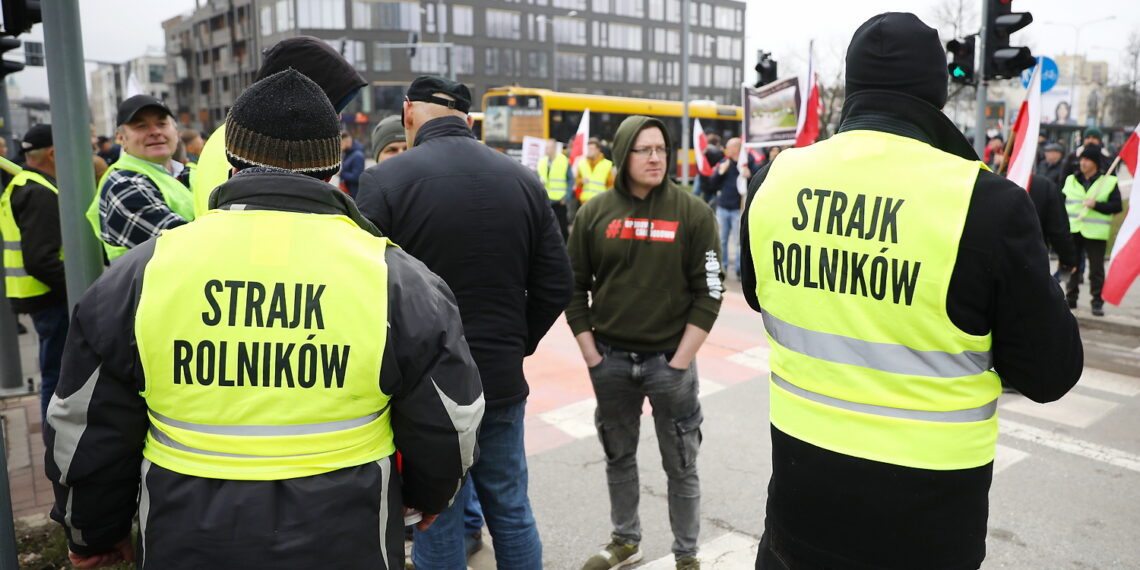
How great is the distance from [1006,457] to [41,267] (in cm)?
584

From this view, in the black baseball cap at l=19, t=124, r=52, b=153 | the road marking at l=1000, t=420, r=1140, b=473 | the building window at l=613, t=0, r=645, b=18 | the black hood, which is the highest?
the building window at l=613, t=0, r=645, b=18

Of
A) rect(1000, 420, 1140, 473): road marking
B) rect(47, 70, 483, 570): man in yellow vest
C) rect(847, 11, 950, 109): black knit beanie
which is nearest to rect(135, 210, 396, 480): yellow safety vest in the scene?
rect(47, 70, 483, 570): man in yellow vest

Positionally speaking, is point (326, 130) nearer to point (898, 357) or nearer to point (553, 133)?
point (898, 357)

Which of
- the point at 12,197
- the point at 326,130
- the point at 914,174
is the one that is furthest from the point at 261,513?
the point at 12,197

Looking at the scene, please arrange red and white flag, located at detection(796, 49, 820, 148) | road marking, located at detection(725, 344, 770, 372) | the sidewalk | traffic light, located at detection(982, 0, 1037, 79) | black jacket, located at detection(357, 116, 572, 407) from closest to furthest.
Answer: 1. black jacket, located at detection(357, 116, 572, 407)
2. the sidewalk
3. road marking, located at detection(725, 344, 770, 372)
4. traffic light, located at detection(982, 0, 1037, 79)
5. red and white flag, located at detection(796, 49, 820, 148)

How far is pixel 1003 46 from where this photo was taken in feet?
27.0

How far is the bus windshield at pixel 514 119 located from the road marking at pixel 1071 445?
21455 mm

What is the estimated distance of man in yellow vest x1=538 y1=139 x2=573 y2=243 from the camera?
14.5m

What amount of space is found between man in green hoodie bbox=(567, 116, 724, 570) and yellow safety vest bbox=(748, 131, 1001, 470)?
1412 millimetres

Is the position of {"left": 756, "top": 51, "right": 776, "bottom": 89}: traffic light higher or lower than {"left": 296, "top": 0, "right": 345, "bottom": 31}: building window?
lower

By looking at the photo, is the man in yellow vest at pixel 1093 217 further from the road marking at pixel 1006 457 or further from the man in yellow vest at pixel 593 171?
the man in yellow vest at pixel 593 171

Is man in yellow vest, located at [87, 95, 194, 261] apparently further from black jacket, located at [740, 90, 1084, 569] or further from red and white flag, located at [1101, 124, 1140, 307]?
red and white flag, located at [1101, 124, 1140, 307]

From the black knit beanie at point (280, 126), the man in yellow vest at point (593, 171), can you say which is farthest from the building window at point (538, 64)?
the black knit beanie at point (280, 126)

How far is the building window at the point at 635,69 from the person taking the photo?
8625 cm
